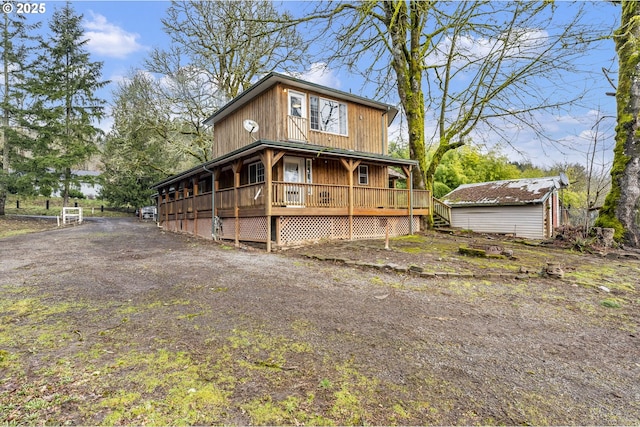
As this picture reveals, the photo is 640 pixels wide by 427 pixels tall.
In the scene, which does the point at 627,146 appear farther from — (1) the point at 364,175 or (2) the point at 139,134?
(2) the point at 139,134

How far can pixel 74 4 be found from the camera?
24.6m

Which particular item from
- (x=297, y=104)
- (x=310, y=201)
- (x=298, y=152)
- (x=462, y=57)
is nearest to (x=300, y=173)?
(x=298, y=152)

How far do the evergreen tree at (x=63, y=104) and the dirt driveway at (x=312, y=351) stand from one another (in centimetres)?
2095

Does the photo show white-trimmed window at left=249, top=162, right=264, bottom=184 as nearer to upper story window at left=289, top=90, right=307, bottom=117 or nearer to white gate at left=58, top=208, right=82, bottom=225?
upper story window at left=289, top=90, right=307, bottom=117

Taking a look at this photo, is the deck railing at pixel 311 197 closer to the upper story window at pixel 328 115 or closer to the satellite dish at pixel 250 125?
the satellite dish at pixel 250 125

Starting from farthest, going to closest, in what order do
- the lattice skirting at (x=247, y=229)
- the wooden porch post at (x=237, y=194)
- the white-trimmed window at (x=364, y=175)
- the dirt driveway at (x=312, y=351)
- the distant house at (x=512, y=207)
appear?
the distant house at (x=512, y=207)
the white-trimmed window at (x=364, y=175)
the wooden porch post at (x=237, y=194)
the lattice skirting at (x=247, y=229)
the dirt driveway at (x=312, y=351)

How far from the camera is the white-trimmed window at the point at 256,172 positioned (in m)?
14.8

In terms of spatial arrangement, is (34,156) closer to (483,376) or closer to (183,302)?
(183,302)

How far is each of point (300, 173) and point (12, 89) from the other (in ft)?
74.1

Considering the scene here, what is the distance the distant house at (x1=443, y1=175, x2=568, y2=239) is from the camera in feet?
57.7

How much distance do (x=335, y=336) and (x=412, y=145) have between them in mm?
14423

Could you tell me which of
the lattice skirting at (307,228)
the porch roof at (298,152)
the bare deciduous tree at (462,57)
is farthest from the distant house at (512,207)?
the porch roof at (298,152)

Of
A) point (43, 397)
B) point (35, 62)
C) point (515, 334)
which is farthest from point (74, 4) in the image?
point (515, 334)

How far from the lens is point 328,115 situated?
1484 cm
